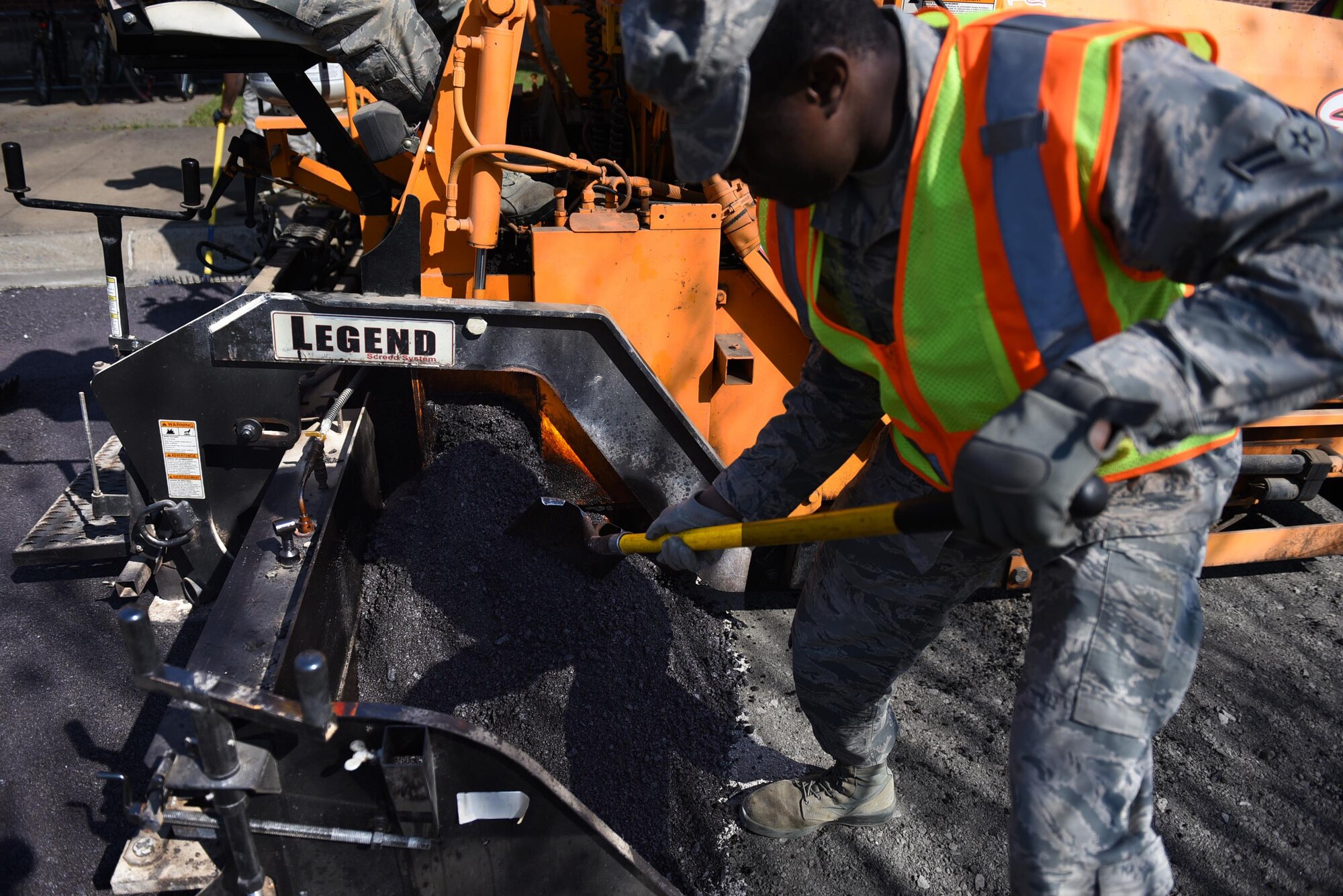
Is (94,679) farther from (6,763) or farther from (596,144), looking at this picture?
(596,144)

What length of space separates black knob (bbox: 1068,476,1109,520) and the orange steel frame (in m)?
1.86

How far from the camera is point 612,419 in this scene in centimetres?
278

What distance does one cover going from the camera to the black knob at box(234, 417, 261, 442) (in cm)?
265

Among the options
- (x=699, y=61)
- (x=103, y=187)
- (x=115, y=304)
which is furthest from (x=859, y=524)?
(x=103, y=187)

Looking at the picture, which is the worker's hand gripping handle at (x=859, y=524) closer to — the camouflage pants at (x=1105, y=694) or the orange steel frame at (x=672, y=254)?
the camouflage pants at (x=1105, y=694)

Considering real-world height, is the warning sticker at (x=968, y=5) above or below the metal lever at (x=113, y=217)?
above

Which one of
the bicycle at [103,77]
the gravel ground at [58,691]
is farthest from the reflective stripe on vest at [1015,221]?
the bicycle at [103,77]

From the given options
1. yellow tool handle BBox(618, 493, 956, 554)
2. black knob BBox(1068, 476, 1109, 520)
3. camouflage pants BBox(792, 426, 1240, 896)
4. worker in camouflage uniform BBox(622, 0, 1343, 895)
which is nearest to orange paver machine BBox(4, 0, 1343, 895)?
yellow tool handle BBox(618, 493, 956, 554)

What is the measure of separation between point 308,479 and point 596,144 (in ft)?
6.64

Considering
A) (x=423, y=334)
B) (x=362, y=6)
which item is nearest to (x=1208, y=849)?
(x=423, y=334)

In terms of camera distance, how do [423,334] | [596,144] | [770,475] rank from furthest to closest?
[596,144]
[423,334]
[770,475]

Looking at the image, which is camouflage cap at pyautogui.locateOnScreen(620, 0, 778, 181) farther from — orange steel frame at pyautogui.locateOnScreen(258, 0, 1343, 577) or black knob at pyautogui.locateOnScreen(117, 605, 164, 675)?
orange steel frame at pyautogui.locateOnScreen(258, 0, 1343, 577)

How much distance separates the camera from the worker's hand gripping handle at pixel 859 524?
4.23 ft

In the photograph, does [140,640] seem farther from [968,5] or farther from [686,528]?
[968,5]
